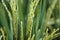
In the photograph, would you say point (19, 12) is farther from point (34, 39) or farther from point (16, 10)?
point (34, 39)

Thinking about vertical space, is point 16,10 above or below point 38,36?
above

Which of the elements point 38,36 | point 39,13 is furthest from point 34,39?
point 39,13

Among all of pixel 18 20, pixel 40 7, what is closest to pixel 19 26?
pixel 18 20

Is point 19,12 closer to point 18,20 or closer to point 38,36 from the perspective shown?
point 18,20

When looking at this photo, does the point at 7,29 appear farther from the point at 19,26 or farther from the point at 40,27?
the point at 40,27

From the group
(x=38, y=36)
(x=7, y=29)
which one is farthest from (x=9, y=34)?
(x=38, y=36)

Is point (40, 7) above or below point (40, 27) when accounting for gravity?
above

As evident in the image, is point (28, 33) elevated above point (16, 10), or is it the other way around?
point (16, 10)
